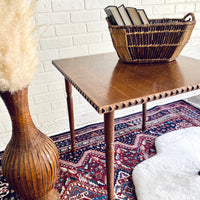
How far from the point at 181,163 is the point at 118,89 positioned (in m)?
0.69

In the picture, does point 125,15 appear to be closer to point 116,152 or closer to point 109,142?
point 109,142

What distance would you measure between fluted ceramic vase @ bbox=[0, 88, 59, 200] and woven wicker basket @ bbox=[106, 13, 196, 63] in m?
0.43

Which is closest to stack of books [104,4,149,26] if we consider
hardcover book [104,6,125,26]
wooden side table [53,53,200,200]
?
hardcover book [104,6,125,26]

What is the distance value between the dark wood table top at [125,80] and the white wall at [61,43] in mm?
292

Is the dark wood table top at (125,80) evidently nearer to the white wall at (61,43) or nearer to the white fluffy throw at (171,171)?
the white wall at (61,43)

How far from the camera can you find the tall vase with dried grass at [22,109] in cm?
58

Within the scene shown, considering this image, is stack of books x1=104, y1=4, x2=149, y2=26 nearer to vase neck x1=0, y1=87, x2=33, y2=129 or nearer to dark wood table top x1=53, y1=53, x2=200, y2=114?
dark wood table top x1=53, y1=53, x2=200, y2=114

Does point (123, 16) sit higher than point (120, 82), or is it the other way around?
point (123, 16)

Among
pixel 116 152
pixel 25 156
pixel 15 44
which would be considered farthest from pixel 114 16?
pixel 116 152

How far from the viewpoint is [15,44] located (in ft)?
1.93

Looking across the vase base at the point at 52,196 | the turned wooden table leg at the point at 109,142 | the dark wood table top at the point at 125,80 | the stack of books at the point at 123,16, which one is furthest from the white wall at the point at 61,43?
the turned wooden table leg at the point at 109,142

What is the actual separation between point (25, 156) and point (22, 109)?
174mm

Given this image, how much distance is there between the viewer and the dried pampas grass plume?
22.0 inches

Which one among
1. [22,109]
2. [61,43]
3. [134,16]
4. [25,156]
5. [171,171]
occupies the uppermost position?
[134,16]
